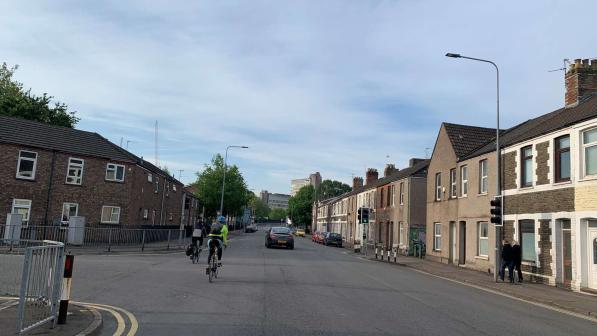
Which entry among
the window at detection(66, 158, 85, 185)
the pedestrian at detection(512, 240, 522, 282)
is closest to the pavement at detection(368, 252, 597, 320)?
the pedestrian at detection(512, 240, 522, 282)

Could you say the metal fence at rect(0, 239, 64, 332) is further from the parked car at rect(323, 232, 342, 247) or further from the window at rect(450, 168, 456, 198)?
the parked car at rect(323, 232, 342, 247)

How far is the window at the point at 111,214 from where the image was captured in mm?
32281

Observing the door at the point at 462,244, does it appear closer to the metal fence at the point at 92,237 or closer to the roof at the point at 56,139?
the metal fence at the point at 92,237

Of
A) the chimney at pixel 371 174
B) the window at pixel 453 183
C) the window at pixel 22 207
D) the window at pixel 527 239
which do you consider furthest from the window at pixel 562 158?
the chimney at pixel 371 174

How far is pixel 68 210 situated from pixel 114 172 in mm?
3754

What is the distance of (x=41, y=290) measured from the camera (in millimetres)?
7449

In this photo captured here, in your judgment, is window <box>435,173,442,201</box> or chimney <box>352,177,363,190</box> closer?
window <box>435,173,442,201</box>

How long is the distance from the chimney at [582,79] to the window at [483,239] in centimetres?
702

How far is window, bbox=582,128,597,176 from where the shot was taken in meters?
16.7

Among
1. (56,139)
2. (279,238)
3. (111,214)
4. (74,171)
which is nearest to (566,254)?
(279,238)

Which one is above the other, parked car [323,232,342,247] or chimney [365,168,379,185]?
chimney [365,168,379,185]

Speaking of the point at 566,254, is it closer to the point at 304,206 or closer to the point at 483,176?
the point at 483,176

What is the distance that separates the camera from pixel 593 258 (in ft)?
54.4

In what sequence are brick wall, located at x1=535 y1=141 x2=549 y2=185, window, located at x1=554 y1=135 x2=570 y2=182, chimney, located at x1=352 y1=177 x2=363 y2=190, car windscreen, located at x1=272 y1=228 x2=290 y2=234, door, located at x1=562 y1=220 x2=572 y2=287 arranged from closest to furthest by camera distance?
1. door, located at x1=562 y1=220 x2=572 y2=287
2. window, located at x1=554 y1=135 x2=570 y2=182
3. brick wall, located at x1=535 y1=141 x2=549 y2=185
4. car windscreen, located at x1=272 y1=228 x2=290 y2=234
5. chimney, located at x1=352 y1=177 x2=363 y2=190
